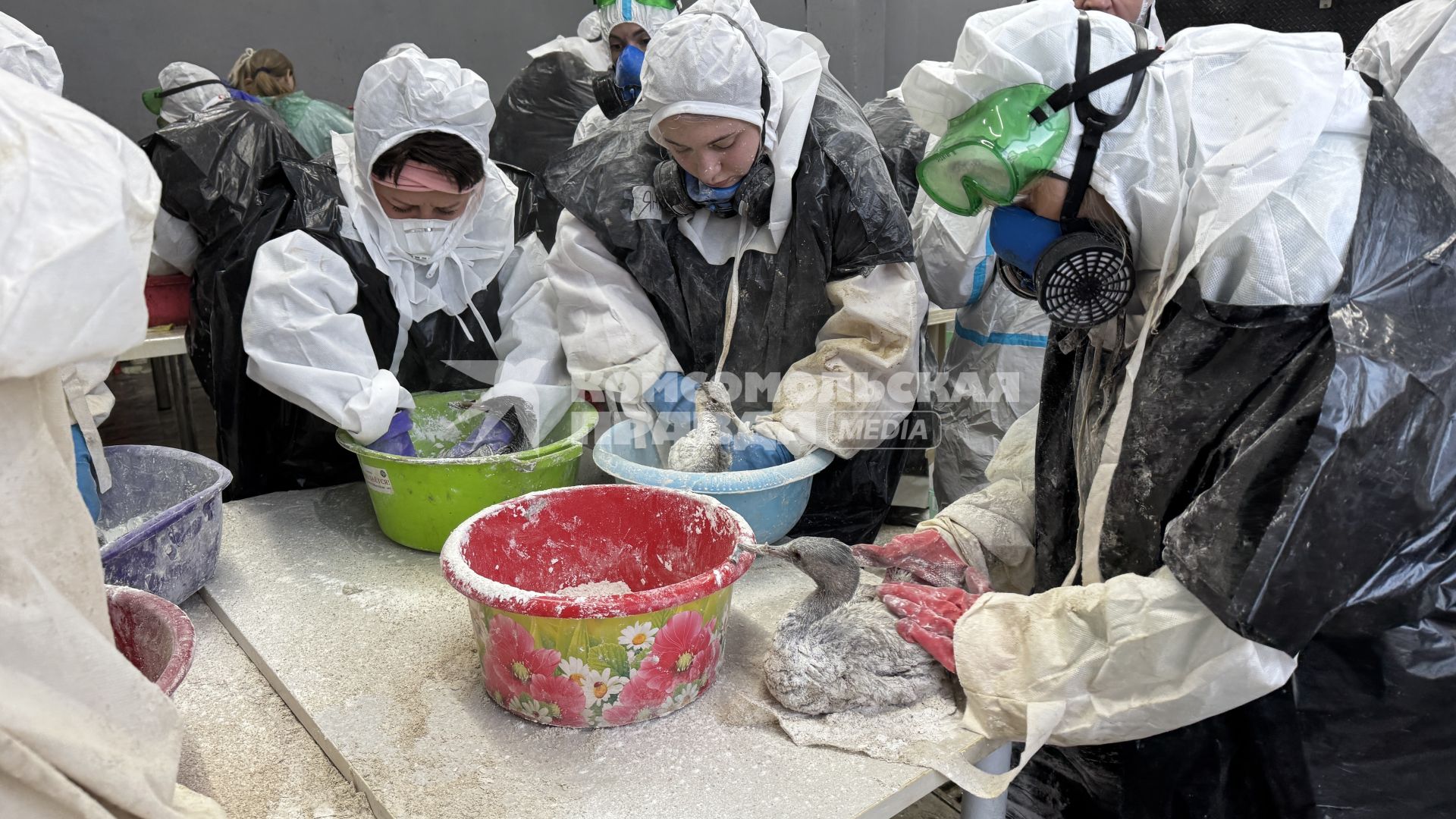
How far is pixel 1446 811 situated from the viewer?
1112 mm

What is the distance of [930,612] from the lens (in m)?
1.23

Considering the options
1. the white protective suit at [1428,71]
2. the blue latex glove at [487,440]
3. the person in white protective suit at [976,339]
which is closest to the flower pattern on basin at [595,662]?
the blue latex glove at [487,440]

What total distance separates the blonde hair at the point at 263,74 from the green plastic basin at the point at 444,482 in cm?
403

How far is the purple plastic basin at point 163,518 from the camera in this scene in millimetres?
1373

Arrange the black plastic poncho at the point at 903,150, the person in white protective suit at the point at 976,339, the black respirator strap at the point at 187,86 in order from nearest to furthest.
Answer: the person in white protective suit at the point at 976,339
the black plastic poncho at the point at 903,150
the black respirator strap at the point at 187,86

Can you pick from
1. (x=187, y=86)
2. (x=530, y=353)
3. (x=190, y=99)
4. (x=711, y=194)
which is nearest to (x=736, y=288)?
(x=711, y=194)

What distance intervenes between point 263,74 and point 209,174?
275 centimetres

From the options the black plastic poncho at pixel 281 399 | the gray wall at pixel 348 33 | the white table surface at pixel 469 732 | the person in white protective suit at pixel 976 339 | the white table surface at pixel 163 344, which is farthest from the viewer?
the gray wall at pixel 348 33

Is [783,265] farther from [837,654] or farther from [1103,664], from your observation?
[1103,664]

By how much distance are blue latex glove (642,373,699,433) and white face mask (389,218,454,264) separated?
615 millimetres

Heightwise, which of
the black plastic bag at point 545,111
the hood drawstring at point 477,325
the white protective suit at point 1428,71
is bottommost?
the hood drawstring at point 477,325

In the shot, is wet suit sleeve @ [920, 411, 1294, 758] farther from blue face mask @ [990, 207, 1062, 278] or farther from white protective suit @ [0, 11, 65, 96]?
white protective suit @ [0, 11, 65, 96]

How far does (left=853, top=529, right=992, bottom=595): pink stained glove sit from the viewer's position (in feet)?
4.53

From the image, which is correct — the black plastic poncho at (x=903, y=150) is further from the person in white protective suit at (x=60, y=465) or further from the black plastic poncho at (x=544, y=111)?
the person in white protective suit at (x=60, y=465)
